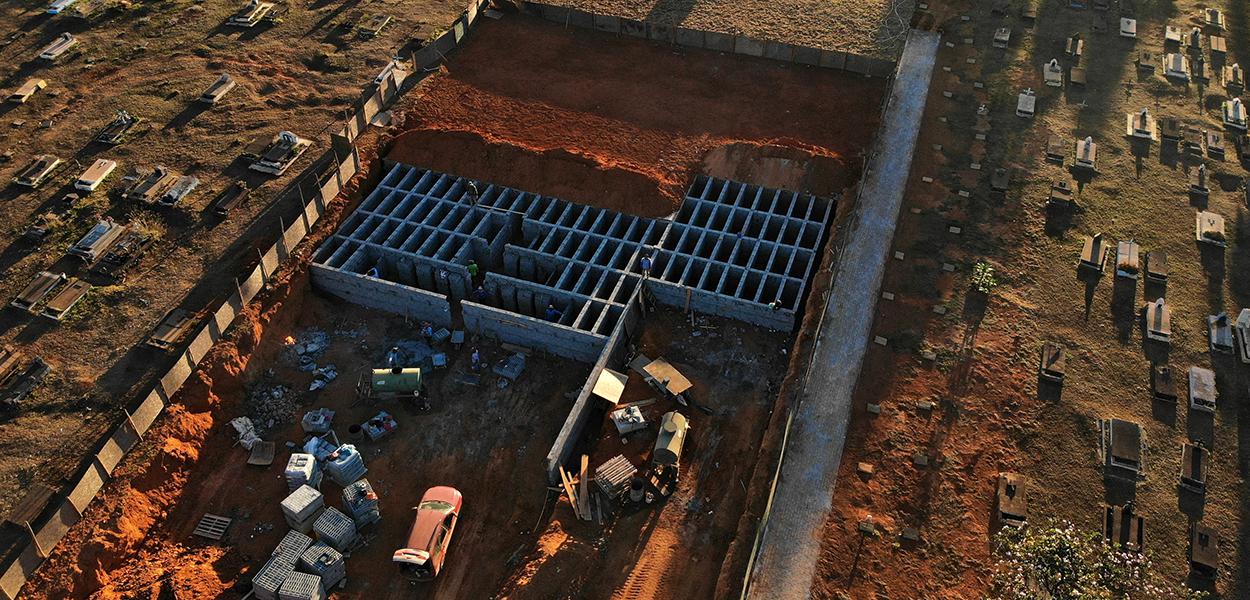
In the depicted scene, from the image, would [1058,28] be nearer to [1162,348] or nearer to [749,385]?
[1162,348]

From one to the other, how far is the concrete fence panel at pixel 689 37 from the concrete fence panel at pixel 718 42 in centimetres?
15

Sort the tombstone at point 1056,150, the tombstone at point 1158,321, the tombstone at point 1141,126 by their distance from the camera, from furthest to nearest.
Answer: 1. the tombstone at point 1141,126
2. the tombstone at point 1056,150
3. the tombstone at point 1158,321

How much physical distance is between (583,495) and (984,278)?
1651 centimetres

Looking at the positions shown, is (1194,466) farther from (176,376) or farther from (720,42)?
(176,376)

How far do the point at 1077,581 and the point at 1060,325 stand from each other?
33.5 ft

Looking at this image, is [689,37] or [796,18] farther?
[796,18]

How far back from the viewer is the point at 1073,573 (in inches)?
840

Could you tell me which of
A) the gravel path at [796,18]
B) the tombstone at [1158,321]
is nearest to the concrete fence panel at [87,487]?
the gravel path at [796,18]

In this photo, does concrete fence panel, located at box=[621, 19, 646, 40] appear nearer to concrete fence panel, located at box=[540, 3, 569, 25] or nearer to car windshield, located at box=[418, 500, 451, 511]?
concrete fence panel, located at box=[540, 3, 569, 25]

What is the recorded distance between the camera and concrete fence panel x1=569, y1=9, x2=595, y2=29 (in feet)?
139

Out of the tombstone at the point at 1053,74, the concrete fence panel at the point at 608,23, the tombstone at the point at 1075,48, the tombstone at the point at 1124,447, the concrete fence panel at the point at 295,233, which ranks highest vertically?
the concrete fence panel at the point at 608,23

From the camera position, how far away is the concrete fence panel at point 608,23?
42.0m

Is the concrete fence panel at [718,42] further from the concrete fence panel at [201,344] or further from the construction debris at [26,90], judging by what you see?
the construction debris at [26,90]

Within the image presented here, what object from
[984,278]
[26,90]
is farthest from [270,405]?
[984,278]
